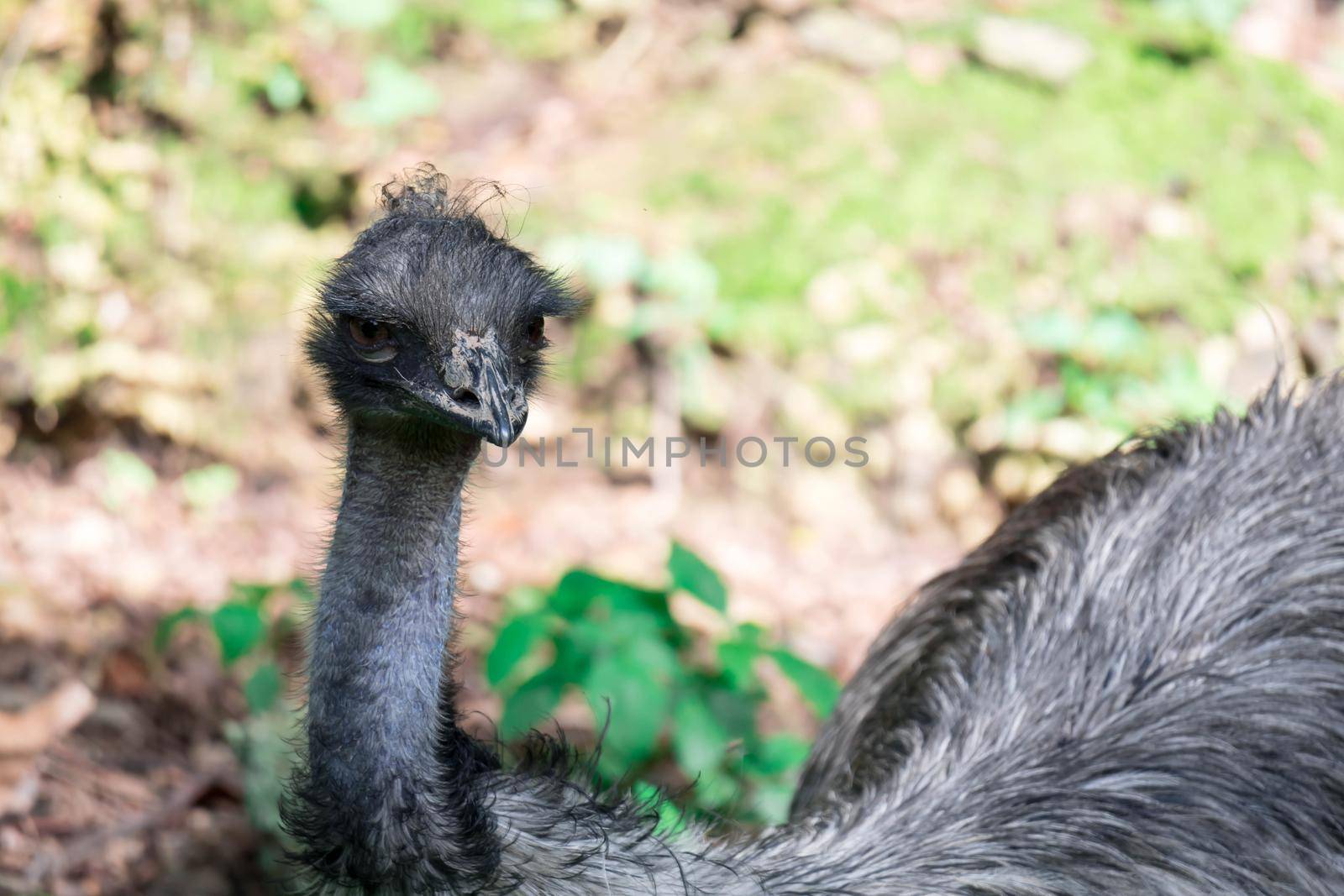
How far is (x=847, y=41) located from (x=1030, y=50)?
0.74 meters

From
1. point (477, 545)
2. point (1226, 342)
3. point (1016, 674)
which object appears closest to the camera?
point (1016, 674)

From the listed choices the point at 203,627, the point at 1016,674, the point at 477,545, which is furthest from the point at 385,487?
the point at 477,545

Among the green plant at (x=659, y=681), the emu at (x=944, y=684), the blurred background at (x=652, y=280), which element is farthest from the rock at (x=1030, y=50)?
the emu at (x=944, y=684)

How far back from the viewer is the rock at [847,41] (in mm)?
5988

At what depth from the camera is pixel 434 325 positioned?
1.95 metres

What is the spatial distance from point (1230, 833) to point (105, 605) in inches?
126

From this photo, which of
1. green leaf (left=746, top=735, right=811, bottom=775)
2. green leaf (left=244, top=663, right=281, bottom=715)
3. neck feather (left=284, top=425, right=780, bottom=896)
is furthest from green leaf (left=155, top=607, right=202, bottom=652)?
neck feather (left=284, top=425, right=780, bottom=896)

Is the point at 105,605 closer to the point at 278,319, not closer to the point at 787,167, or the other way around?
the point at 278,319

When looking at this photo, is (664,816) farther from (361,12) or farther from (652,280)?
(361,12)

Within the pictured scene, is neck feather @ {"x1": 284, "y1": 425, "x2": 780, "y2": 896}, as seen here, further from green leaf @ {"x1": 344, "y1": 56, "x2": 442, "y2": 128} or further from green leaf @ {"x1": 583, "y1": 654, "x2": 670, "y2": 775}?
green leaf @ {"x1": 344, "y1": 56, "x2": 442, "y2": 128}

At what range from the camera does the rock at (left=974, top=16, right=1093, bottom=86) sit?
6.06 metres

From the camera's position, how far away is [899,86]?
593cm

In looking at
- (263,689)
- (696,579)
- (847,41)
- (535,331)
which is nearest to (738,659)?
(696,579)

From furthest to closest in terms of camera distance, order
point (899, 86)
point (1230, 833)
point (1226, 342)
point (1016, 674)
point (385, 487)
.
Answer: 1. point (899, 86)
2. point (1226, 342)
3. point (1016, 674)
4. point (1230, 833)
5. point (385, 487)
